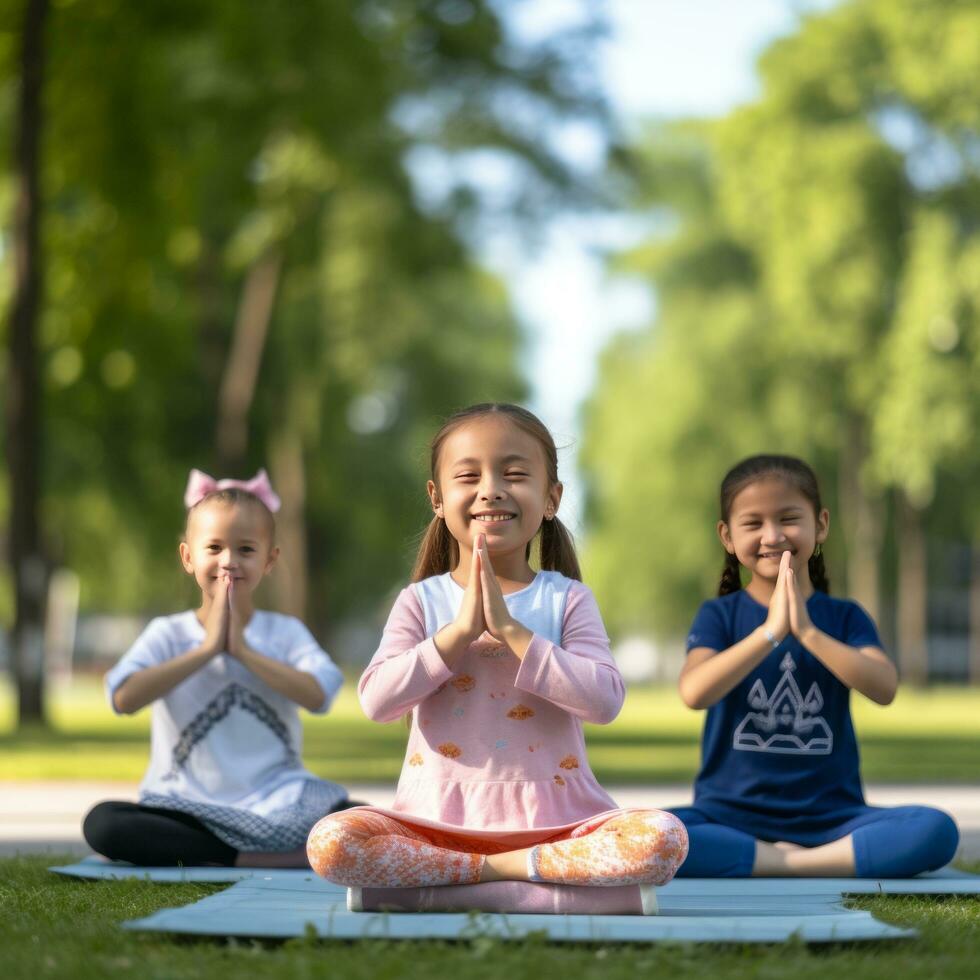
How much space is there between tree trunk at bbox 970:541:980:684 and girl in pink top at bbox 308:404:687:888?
185 ft

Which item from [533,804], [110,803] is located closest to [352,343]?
[110,803]

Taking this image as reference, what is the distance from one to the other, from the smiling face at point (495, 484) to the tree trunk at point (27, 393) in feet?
46.9

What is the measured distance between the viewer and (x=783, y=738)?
6.37 meters

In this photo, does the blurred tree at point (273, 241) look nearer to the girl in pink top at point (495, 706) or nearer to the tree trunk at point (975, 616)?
the girl in pink top at point (495, 706)

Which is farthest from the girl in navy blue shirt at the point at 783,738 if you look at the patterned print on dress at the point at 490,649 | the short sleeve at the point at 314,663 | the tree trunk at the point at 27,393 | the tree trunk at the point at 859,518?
the tree trunk at the point at 859,518

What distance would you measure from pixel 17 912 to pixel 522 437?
74.6 inches

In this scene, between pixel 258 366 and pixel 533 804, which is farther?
pixel 258 366

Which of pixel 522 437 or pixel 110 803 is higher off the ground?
pixel 522 437

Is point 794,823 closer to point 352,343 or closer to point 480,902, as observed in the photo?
point 480,902

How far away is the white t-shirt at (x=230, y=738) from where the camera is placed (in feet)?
21.8

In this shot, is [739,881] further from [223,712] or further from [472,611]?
[223,712]

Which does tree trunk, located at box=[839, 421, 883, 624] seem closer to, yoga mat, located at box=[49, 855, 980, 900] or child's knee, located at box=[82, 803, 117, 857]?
yoga mat, located at box=[49, 855, 980, 900]

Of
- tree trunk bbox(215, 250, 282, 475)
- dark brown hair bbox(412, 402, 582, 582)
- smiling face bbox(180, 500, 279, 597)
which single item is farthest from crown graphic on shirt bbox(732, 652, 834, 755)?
tree trunk bbox(215, 250, 282, 475)

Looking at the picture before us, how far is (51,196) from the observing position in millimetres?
21828
